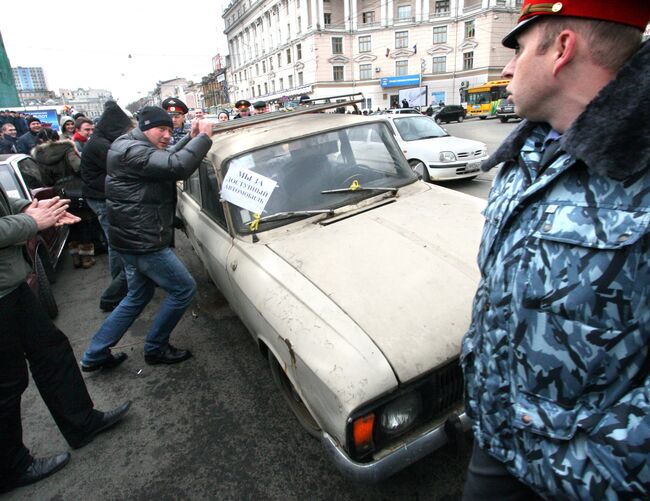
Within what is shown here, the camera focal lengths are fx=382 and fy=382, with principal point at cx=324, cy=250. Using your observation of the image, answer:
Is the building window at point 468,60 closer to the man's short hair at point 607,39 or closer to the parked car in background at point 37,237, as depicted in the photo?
the parked car in background at point 37,237

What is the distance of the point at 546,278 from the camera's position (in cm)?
96

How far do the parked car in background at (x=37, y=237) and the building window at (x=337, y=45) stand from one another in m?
60.0

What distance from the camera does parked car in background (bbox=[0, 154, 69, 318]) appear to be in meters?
4.34

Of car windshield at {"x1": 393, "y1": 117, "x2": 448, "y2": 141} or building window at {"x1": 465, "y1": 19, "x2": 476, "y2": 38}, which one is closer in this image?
car windshield at {"x1": 393, "y1": 117, "x2": 448, "y2": 141}

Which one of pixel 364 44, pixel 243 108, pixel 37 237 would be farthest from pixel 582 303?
pixel 364 44

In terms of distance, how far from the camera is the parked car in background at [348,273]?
5.82ft

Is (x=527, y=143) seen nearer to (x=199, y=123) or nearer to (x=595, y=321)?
(x=595, y=321)

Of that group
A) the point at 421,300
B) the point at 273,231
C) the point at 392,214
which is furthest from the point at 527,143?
the point at 273,231

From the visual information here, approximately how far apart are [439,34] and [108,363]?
64656mm

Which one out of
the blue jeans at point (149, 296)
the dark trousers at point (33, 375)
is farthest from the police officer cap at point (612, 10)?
the blue jeans at point (149, 296)

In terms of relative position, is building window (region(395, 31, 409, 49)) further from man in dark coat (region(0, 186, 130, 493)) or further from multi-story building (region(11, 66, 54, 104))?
multi-story building (region(11, 66, 54, 104))

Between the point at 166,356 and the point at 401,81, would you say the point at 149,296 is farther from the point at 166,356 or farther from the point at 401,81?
the point at 401,81

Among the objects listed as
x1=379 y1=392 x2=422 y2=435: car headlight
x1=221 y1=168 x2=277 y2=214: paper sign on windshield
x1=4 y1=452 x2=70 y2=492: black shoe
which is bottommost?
x1=4 y1=452 x2=70 y2=492: black shoe

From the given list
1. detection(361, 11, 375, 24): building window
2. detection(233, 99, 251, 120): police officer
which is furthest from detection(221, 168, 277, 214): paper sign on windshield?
detection(361, 11, 375, 24): building window
